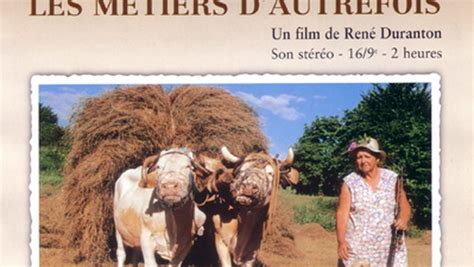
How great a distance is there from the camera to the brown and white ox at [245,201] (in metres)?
6.18

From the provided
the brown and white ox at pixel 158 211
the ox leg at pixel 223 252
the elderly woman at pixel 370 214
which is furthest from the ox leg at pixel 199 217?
the elderly woman at pixel 370 214

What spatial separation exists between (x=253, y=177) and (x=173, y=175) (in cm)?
42

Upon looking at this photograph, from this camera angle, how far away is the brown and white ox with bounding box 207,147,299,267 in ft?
20.3

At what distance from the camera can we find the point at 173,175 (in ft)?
20.3

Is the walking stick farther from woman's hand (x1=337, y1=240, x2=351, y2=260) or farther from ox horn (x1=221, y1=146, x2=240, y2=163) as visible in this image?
ox horn (x1=221, y1=146, x2=240, y2=163)

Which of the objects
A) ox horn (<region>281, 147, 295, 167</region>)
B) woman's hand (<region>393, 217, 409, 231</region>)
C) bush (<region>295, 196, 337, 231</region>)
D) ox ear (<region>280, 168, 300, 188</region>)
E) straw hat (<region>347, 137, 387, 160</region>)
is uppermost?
straw hat (<region>347, 137, 387, 160</region>)

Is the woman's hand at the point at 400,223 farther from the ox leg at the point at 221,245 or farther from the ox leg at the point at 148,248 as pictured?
the ox leg at the point at 148,248

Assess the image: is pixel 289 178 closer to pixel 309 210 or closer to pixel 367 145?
pixel 309 210

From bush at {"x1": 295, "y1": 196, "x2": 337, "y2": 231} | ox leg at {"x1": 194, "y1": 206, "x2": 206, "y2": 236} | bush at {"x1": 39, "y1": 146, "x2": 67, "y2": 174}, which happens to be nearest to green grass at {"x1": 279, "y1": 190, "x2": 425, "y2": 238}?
bush at {"x1": 295, "y1": 196, "x2": 337, "y2": 231}

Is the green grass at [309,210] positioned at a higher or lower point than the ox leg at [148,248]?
higher

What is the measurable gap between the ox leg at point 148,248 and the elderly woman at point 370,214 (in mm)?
989

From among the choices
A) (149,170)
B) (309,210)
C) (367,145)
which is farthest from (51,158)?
(367,145)
